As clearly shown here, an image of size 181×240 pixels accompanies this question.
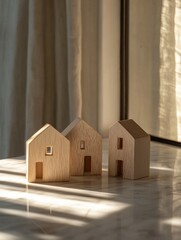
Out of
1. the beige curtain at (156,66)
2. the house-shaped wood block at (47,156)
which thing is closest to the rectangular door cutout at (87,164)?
the house-shaped wood block at (47,156)

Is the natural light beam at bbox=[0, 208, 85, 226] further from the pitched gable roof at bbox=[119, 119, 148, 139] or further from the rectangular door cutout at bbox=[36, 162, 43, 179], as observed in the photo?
the pitched gable roof at bbox=[119, 119, 148, 139]

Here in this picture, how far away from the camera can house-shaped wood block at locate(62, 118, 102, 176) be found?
1646 mm

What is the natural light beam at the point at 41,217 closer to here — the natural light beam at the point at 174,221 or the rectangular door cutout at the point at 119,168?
the natural light beam at the point at 174,221

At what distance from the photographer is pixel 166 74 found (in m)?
2.31

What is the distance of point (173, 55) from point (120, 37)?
1.08 feet

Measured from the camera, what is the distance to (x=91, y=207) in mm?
1373

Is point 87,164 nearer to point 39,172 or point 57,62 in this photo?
point 39,172

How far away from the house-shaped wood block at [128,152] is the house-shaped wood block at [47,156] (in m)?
0.14

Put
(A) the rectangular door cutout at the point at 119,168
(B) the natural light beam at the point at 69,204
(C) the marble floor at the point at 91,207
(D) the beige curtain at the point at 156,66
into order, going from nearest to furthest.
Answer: (C) the marble floor at the point at 91,207, (B) the natural light beam at the point at 69,204, (A) the rectangular door cutout at the point at 119,168, (D) the beige curtain at the point at 156,66

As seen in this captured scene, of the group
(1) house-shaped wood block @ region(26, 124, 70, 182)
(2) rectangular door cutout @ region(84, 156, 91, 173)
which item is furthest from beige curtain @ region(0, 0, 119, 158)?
(1) house-shaped wood block @ region(26, 124, 70, 182)

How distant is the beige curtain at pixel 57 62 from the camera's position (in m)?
2.40

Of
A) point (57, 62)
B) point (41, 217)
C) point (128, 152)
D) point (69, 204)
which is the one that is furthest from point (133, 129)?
point (57, 62)

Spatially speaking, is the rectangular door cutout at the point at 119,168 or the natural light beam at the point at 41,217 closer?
the natural light beam at the point at 41,217

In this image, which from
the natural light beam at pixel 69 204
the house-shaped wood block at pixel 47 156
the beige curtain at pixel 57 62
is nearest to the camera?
the natural light beam at pixel 69 204
